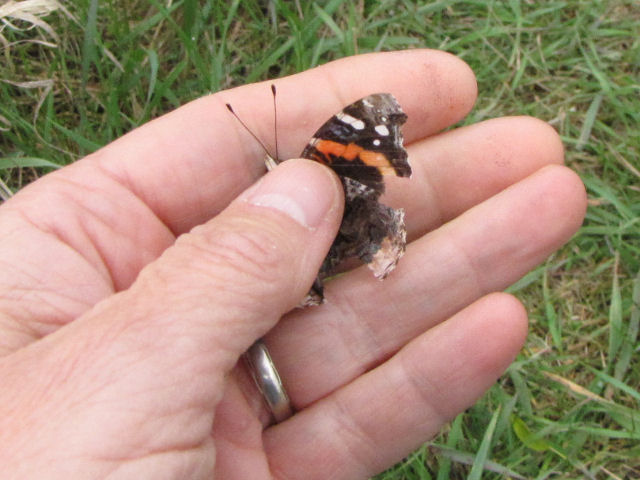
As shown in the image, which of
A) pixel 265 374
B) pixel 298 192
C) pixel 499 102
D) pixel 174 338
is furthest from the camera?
pixel 499 102

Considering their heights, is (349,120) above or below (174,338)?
above

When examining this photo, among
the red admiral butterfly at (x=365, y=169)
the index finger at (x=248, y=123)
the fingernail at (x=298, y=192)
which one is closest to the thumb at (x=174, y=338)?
the fingernail at (x=298, y=192)

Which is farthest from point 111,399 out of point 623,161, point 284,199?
point 623,161

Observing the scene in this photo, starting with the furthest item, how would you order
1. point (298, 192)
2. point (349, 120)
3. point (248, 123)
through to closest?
point (248, 123) < point (349, 120) < point (298, 192)

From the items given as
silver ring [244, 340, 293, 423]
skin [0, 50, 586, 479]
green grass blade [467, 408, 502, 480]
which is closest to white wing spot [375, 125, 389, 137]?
skin [0, 50, 586, 479]

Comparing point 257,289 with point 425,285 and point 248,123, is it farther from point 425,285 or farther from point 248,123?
point 248,123

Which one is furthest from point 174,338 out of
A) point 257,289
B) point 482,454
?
point 482,454

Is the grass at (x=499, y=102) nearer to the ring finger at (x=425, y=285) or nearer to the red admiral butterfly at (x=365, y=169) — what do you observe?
the ring finger at (x=425, y=285)

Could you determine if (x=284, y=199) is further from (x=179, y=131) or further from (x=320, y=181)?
(x=179, y=131)
